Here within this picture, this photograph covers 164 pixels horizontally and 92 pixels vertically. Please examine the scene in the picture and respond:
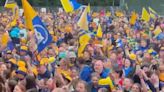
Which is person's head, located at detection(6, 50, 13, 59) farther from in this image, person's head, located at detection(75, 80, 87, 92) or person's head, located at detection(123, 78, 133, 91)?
person's head, located at detection(123, 78, 133, 91)

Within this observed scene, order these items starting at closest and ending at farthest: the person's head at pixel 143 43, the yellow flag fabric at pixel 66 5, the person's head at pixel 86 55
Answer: the person's head at pixel 86 55
the person's head at pixel 143 43
the yellow flag fabric at pixel 66 5

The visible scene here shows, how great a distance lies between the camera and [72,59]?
40.1ft

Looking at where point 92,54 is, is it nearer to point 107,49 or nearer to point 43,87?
point 107,49

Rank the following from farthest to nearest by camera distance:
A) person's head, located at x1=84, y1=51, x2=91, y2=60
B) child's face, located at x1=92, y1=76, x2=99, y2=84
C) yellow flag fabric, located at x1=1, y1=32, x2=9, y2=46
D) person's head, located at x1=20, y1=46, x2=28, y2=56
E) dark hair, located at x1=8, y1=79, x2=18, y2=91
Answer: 1. yellow flag fabric, located at x1=1, y1=32, x2=9, y2=46
2. person's head, located at x1=20, y1=46, x2=28, y2=56
3. person's head, located at x1=84, y1=51, x2=91, y2=60
4. dark hair, located at x1=8, y1=79, x2=18, y2=91
5. child's face, located at x1=92, y1=76, x2=99, y2=84

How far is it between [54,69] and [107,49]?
11.1 ft

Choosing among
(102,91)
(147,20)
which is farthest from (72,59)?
(147,20)

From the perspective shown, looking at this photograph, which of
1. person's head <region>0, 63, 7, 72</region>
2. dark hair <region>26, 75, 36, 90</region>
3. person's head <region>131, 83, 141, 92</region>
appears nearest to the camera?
person's head <region>131, 83, 141, 92</region>

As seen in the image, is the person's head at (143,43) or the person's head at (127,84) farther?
the person's head at (143,43)

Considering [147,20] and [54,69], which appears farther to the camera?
[147,20]

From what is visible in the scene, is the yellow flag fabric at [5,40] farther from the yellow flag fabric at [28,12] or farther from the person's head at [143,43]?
the person's head at [143,43]

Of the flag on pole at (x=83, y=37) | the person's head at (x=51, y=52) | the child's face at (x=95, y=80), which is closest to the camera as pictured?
the child's face at (x=95, y=80)

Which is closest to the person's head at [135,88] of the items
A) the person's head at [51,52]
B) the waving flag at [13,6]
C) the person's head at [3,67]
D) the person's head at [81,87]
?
the person's head at [81,87]

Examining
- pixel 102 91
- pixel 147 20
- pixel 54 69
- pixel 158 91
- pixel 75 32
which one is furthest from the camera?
pixel 147 20

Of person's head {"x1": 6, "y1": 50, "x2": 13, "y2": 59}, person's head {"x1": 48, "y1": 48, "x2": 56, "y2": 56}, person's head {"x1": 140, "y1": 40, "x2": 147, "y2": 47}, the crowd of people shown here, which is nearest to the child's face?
the crowd of people
